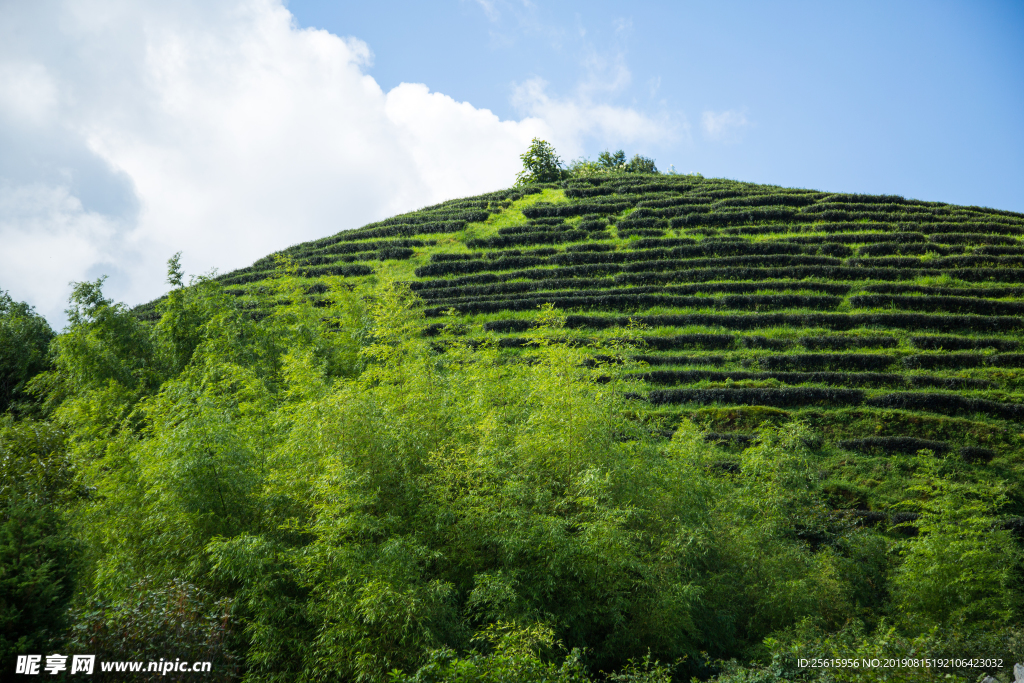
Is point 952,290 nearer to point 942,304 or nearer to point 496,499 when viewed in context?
point 942,304

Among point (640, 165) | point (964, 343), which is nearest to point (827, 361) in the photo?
point (964, 343)

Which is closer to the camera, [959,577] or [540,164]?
[959,577]

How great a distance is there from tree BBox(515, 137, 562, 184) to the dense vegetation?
2972 cm

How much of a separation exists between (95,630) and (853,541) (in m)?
15.0

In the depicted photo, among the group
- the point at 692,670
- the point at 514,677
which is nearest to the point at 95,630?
the point at 514,677

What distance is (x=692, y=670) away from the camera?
34.1 ft

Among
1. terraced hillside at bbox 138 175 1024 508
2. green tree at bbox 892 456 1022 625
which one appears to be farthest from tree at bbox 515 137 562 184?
green tree at bbox 892 456 1022 625

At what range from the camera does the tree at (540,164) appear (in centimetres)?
5259

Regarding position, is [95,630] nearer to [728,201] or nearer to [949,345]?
[949,345]

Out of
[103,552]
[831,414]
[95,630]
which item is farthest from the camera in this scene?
[831,414]

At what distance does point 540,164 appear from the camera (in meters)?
53.1

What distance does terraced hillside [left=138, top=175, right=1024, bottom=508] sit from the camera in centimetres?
2241

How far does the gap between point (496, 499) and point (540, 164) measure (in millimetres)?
47304

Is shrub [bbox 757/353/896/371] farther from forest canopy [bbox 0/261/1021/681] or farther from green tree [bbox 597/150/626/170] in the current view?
green tree [bbox 597/150/626/170]
